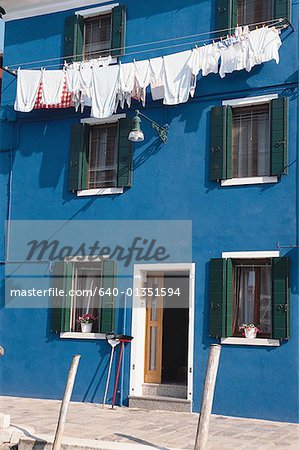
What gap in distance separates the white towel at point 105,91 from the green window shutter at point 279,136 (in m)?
2.96

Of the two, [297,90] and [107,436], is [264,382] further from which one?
[297,90]

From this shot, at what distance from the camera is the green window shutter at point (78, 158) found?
44.0ft

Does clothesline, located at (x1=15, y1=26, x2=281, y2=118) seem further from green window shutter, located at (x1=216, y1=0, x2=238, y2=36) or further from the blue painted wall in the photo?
the blue painted wall

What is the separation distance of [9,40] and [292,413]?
9454 millimetres

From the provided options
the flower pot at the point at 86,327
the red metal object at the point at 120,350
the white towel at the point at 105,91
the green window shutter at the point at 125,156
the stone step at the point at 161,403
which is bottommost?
the stone step at the point at 161,403

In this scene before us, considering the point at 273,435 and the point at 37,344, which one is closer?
the point at 273,435

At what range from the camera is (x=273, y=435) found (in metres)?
9.92

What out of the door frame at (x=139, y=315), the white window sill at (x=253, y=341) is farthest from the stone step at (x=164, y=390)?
the white window sill at (x=253, y=341)

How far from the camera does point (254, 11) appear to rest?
1242 centimetres

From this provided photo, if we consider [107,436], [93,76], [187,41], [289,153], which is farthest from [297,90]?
[107,436]

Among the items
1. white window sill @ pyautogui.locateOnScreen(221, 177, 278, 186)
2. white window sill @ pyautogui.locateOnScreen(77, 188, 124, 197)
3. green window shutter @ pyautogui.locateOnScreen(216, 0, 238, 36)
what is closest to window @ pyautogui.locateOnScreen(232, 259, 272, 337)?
white window sill @ pyautogui.locateOnScreen(221, 177, 278, 186)

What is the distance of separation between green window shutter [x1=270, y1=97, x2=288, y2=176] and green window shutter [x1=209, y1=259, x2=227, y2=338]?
1819 mm

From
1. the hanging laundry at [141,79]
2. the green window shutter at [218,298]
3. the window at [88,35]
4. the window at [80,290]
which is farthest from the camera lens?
the window at [88,35]

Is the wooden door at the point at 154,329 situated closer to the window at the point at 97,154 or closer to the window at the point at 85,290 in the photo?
the window at the point at 85,290
